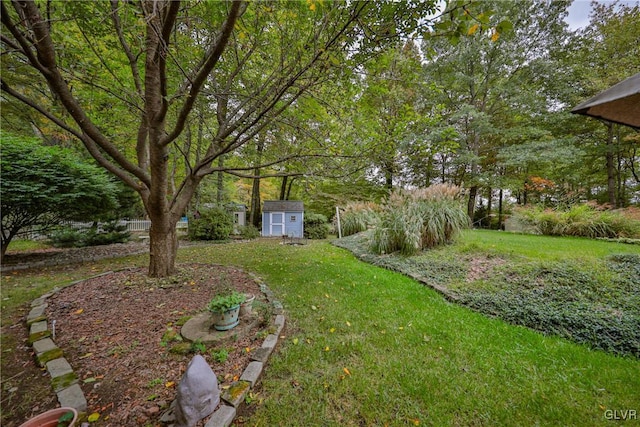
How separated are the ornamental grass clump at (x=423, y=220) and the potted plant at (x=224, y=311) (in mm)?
3889

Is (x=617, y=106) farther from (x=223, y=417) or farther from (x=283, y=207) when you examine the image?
(x=283, y=207)

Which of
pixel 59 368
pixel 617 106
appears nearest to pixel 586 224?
pixel 617 106

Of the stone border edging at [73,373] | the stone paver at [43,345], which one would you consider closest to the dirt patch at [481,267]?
the stone border edging at [73,373]

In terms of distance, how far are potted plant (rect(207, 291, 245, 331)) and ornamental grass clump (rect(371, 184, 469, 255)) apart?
3889 mm

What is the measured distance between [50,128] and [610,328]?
13397mm

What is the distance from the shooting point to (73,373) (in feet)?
5.63

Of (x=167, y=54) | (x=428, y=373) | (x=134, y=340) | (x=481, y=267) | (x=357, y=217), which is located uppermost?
(x=167, y=54)

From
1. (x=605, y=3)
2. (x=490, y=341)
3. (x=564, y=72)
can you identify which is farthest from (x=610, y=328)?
(x=605, y=3)

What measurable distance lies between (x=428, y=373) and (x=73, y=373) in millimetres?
2702

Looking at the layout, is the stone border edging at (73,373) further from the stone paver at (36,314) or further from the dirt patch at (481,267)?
the dirt patch at (481,267)

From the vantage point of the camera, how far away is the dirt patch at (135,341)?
1541 mm

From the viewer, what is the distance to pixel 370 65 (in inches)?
116

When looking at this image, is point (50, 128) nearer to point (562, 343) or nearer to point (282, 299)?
point (282, 299)

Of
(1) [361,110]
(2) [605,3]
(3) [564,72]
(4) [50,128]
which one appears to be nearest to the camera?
(1) [361,110]
